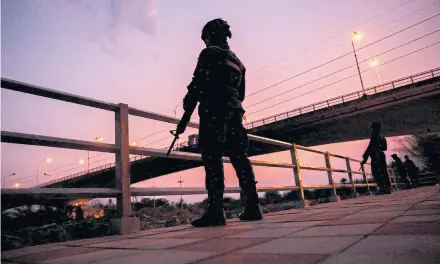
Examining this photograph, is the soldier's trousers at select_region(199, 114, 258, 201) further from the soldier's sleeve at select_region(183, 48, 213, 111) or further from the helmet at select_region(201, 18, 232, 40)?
the helmet at select_region(201, 18, 232, 40)

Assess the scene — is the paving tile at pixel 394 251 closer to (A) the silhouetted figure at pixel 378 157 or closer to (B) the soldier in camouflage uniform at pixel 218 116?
(B) the soldier in camouflage uniform at pixel 218 116

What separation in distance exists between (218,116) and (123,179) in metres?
1.09

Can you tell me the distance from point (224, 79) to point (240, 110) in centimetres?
38

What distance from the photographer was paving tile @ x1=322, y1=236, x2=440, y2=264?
2.44 feet

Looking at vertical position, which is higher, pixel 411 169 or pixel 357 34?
pixel 357 34

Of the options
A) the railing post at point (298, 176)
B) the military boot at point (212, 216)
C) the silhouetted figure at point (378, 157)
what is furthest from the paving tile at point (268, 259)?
the silhouetted figure at point (378, 157)

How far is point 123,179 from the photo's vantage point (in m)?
2.65

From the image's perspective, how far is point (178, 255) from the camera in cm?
117

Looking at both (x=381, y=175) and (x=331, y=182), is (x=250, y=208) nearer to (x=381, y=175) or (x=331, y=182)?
(x=331, y=182)

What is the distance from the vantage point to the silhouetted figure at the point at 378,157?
7492 millimetres

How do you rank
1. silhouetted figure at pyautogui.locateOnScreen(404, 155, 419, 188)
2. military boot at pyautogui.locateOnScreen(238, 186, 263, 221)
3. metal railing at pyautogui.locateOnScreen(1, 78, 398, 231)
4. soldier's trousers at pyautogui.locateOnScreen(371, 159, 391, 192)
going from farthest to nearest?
silhouetted figure at pyautogui.locateOnScreen(404, 155, 419, 188), soldier's trousers at pyautogui.locateOnScreen(371, 159, 391, 192), military boot at pyautogui.locateOnScreen(238, 186, 263, 221), metal railing at pyautogui.locateOnScreen(1, 78, 398, 231)

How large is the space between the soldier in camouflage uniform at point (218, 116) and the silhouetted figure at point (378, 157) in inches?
224

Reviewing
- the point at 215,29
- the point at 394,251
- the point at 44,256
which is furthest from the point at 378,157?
the point at 44,256

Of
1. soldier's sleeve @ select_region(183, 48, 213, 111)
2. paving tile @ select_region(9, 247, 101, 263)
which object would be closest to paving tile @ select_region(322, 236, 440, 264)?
paving tile @ select_region(9, 247, 101, 263)
